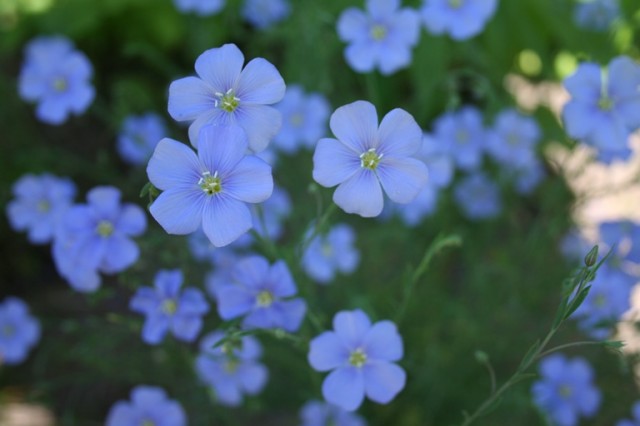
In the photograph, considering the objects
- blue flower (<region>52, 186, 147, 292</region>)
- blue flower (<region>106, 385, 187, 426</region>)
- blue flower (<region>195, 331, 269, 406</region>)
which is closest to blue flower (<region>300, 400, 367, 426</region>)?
blue flower (<region>195, 331, 269, 406</region>)

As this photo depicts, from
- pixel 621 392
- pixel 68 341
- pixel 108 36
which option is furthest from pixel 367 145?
pixel 108 36

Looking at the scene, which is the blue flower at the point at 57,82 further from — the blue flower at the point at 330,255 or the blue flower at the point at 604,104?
the blue flower at the point at 604,104

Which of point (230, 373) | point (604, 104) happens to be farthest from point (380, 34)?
point (230, 373)

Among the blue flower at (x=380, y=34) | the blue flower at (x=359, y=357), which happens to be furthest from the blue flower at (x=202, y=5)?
the blue flower at (x=359, y=357)

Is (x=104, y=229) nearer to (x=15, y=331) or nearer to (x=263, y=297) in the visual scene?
(x=263, y=297)

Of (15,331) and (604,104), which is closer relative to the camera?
(604,104)

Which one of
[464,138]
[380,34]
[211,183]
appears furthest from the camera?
[464,138]

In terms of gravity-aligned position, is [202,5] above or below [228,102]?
above
